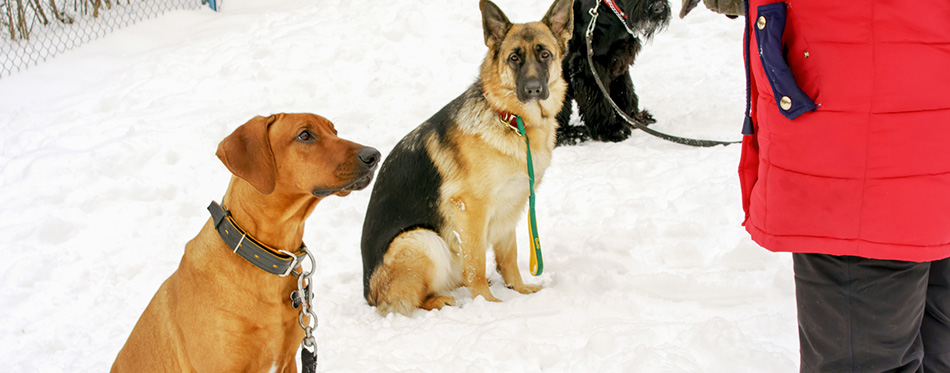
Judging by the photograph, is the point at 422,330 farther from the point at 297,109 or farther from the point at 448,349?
the point at 297,109

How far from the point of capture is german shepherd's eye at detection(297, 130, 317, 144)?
7.12 feet

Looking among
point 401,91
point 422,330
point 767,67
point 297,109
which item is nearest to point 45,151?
point 297,109

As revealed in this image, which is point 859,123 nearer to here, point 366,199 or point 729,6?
point 729,6

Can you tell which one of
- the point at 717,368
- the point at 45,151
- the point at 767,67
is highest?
the point at 767,67

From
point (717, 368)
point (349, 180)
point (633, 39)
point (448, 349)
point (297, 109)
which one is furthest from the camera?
point (297, 109)

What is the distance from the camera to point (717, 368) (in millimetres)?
2416

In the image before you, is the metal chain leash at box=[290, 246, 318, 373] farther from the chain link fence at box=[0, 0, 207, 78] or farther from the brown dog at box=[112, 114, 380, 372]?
the chain link fence at box=[0, 0, 207, 78]

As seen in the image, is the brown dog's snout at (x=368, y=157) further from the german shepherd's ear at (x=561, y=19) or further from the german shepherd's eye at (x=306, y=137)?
the german shepherd's ear at (x=561, y=19)

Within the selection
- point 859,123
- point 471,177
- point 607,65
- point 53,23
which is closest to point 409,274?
point 471,177

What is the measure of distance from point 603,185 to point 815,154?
3.20 meters

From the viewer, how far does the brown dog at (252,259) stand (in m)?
2.09

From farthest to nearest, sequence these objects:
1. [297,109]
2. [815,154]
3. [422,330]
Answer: [297,109] → [422,330] → [815,154]

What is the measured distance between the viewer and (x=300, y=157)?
7.04ft

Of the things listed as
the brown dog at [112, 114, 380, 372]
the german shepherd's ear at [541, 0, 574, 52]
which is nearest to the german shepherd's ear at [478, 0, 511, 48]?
the german shepherd's ear at [541, 0, 574, 52]
